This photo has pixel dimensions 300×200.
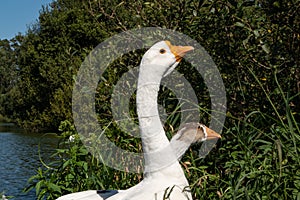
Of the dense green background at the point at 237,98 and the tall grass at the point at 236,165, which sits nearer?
the tall grass at the point at 236,165

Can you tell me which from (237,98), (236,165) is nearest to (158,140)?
(236,165)

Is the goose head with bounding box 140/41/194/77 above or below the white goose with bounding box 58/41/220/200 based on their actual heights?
above

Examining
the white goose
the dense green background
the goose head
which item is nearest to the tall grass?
the dense green background

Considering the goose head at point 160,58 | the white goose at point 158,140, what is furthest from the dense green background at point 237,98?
the goose head at point 160,58

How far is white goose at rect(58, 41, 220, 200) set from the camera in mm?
3191

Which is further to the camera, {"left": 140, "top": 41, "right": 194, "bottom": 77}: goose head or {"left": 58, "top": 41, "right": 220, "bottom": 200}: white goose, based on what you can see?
{"left": 140, "top": 41, "right": 194, "bottom": 77}: goose head

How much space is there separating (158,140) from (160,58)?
535 millimetres

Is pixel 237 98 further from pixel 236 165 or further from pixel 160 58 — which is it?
pixel 160 58

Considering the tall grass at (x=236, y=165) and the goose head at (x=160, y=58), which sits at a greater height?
the goose head at (x=160, y=58)

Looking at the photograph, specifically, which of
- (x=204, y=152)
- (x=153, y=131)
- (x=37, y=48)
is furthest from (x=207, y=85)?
(x=37, y=48)

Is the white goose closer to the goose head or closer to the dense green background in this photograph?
the goose head

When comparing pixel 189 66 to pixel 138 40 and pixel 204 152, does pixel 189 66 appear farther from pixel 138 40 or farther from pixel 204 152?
pixel 204 152

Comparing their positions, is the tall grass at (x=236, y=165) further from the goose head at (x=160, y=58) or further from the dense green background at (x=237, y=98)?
the goose head at (x=160, y=58)

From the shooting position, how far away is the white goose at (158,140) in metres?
3.19
